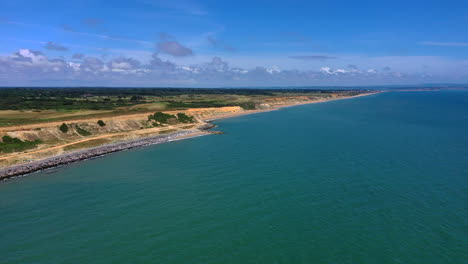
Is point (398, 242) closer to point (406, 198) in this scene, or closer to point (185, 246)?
point (406, 198)

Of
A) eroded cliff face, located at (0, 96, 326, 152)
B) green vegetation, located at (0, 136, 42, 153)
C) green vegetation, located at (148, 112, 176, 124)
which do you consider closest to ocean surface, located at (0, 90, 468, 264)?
green vegetation, located at (0, 136, 42, 153)

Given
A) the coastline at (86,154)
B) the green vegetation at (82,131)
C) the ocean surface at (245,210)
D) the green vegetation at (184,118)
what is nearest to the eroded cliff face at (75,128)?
the green vegetation at (82,131)

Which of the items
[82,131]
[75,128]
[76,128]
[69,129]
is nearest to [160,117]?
[82,131]

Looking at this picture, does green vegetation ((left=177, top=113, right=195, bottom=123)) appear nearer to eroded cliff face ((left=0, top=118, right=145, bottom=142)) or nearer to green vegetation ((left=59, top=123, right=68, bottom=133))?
eroded cliff face ((left=0, top=118, right=145, bottom=142))

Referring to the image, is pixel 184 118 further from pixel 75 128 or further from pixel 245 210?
pixel 245 210

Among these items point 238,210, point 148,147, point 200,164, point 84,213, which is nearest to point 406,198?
point 238,210

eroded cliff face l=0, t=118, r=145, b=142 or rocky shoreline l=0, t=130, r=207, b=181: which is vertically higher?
eroded cliff face l=0, t=118, r=145, b=142
